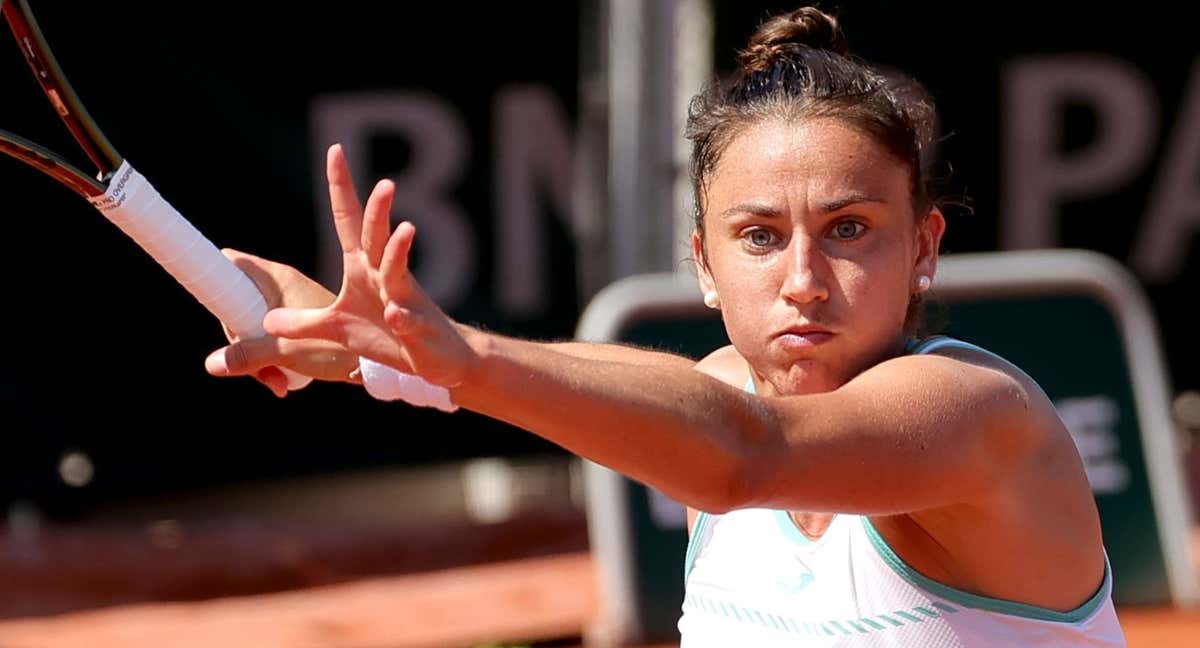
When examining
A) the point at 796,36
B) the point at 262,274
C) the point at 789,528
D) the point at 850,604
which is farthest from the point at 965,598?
the point at 262,274

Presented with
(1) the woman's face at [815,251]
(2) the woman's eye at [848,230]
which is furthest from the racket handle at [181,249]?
(2) the woman's eye at [848,230]

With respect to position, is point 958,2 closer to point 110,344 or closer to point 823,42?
point 110,344

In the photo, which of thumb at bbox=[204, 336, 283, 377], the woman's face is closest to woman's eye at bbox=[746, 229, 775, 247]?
the woman's face

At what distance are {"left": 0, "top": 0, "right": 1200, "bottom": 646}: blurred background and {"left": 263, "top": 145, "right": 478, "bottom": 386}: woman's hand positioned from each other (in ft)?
13.7

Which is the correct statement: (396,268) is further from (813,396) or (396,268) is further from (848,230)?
(848,230)

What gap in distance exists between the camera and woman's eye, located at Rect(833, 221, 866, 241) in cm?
210

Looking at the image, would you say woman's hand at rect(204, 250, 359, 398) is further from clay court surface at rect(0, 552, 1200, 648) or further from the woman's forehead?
clay court surface at rect(0, 552, 1200, 648)

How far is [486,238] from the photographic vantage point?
6.39 meters

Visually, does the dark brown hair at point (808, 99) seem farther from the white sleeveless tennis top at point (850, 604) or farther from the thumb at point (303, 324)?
the thumb at point (303, 324)

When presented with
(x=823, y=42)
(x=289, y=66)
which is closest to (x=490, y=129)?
(x=289, y=66)

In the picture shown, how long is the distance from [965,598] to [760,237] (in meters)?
0.46

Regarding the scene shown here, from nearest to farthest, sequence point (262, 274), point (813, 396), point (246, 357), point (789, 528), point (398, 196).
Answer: point (813, 396) < point (789, 528) < point (246, 357) < point (262, 274) < point (398, 196)

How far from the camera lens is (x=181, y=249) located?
2404 mm

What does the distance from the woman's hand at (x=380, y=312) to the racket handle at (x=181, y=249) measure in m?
0.50
